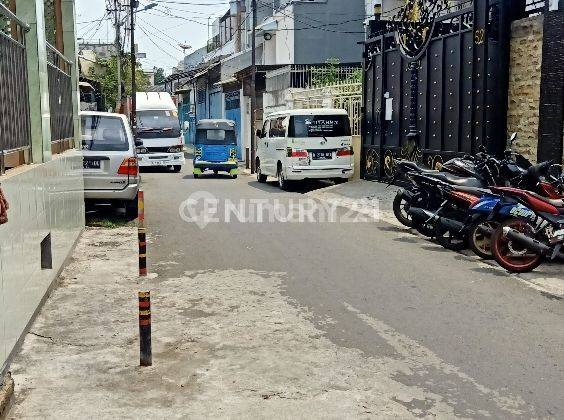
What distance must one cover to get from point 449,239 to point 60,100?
592 centimetres

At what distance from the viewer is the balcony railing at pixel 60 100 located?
8367mm

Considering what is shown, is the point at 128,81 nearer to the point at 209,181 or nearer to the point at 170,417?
the point at 209,181

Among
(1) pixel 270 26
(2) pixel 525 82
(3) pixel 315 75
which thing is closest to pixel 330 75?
(3) pixel 315 75

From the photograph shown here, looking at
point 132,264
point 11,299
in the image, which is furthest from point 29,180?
point 132,264

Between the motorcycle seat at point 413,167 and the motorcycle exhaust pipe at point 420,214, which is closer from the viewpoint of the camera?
the motorcycle exhaust pipe at point 420,214

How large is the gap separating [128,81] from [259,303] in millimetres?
53570

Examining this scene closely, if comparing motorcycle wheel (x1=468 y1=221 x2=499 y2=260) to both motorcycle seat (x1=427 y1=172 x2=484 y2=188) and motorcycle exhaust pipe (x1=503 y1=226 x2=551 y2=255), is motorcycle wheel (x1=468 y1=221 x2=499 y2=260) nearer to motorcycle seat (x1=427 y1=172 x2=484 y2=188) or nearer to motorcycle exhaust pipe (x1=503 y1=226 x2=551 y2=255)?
motorcycle exhaust pipe (x1=503 y1=226 x2=551 y2=255)

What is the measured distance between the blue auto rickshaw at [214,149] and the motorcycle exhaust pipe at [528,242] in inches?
716

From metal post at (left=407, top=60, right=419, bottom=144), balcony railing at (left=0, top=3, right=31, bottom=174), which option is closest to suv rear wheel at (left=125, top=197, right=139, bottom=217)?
balcony railing at (left=0, top=3, right=31, bottom=174)

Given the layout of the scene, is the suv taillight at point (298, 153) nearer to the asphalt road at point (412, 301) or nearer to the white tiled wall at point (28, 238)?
the asphalt road at point (412, 301)

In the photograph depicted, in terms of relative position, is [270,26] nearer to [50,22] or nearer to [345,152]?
[345,152]

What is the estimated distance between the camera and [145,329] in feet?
15.9

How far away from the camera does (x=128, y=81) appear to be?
57469 millimetres

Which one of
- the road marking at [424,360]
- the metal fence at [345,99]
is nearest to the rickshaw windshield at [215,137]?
the metal fence at [345,99]
